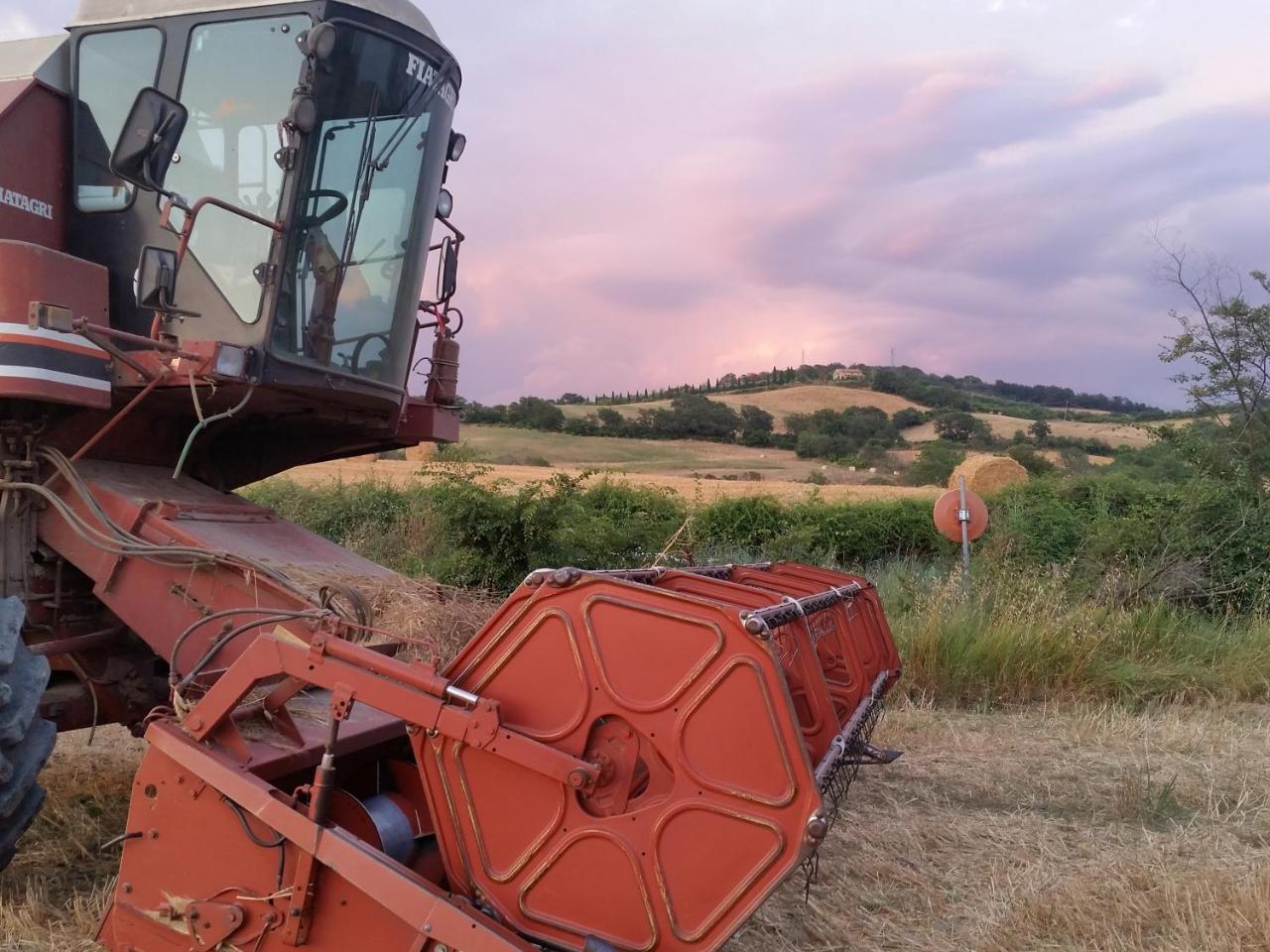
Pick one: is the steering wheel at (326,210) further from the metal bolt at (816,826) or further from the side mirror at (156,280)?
the metal bolt at (816,826)

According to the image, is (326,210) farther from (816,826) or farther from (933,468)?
(933,468)

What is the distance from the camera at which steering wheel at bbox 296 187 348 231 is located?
435 centimetres

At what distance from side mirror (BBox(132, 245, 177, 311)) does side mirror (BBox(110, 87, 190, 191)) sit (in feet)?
0.94

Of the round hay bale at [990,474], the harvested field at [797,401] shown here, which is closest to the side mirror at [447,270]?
the round hay bale at [990,474]

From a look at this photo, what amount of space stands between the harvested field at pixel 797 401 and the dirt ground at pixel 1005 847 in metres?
36.0

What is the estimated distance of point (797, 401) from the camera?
47219 millimetres

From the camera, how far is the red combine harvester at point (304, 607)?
8.86ft

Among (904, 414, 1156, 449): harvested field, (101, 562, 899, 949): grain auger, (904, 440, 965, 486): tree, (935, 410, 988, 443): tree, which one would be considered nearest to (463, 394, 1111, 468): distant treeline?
(935, 410, 988, 443): tree

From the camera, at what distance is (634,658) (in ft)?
9.08

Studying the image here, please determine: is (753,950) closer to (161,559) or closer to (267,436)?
(161,559)

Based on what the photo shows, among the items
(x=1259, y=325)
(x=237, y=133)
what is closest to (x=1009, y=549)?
(x=1259, y=325)

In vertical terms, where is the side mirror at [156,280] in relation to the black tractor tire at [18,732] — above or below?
above

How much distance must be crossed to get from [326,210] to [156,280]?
905 mm

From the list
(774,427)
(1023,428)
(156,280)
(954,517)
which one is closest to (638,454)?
(774,427)
